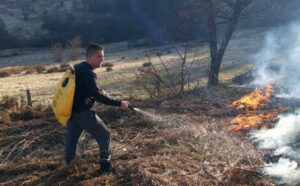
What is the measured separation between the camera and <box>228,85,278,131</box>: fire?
704 centimetres

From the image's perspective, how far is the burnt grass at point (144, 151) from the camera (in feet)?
15.4

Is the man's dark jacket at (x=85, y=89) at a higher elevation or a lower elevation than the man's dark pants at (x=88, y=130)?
higher

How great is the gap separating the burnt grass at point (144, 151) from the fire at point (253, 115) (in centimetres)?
32

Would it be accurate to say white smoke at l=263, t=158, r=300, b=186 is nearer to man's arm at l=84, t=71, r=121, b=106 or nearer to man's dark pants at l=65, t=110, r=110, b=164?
man's dark pants at l=65, t=110, r=110, b=164

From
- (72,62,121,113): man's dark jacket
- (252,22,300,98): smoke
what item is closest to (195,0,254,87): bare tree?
(252,22,300,98): smoke

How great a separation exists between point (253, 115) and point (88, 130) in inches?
207

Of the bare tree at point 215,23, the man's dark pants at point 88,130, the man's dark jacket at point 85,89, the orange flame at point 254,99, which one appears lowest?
the orange flame at point 254,99

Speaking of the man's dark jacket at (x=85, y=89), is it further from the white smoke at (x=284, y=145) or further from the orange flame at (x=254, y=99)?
the orange flame at (x=254, y=99)

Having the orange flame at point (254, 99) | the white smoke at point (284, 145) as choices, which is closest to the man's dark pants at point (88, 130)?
the white smoke at point (284, 145)

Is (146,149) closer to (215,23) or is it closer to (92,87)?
(92,87)

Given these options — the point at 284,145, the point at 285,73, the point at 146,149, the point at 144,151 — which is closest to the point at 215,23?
the point at 285,73

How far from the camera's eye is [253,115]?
7910 millimetres

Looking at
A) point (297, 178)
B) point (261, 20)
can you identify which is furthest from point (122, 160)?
point (261, 20)

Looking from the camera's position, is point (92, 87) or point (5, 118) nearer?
point (92, 87)
